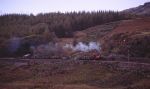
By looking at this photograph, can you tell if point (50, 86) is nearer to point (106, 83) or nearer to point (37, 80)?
point (37, 80)

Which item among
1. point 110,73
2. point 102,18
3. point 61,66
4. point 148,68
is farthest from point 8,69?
point 102,18

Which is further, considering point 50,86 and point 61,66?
point 61,66

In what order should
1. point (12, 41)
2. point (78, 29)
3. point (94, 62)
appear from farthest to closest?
1. point (78, 29)
2. point (12, 41)
3. point (94, 62)

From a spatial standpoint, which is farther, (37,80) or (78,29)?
(78,29)

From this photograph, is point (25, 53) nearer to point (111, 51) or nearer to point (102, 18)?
point (111, 51)

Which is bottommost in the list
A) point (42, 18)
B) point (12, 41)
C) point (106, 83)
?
point (106, 83)

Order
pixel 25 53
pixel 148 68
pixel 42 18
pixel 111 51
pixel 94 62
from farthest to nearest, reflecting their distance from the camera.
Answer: pixel 42 18, pixel 25 53, pixel 111 51, pixel 94 62, pixel 148 68

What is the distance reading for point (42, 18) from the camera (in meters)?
106

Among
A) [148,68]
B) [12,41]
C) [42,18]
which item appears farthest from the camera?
[42,18]

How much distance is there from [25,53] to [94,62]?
19377 mm

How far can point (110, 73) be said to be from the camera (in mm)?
32906

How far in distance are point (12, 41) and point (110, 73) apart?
2925 centimetres

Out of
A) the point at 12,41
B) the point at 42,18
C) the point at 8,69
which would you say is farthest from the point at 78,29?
the point at 8,69

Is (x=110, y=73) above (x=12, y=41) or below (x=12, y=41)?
below
